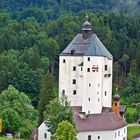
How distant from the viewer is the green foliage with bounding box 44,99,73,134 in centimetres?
6662

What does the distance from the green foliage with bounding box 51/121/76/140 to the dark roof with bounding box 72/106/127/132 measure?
20.1 feet

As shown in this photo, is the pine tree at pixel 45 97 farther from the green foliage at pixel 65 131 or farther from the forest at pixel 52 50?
the forest at pixel 52 50

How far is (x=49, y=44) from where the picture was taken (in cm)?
12331

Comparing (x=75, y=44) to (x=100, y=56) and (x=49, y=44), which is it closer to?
(x=100, y=56)

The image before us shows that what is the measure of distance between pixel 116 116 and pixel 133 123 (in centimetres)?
1761

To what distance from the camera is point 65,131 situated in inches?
2467

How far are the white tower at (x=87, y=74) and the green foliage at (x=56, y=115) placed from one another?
8.18 m

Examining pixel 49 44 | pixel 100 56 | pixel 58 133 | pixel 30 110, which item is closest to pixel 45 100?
pixel 30 110

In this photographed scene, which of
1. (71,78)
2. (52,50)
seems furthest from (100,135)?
(52,50)

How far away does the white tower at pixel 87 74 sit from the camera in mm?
75625

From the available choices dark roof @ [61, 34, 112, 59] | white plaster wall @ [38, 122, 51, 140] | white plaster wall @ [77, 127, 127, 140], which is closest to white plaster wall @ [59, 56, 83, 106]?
dark roof @ [61, 34, 112, 59]

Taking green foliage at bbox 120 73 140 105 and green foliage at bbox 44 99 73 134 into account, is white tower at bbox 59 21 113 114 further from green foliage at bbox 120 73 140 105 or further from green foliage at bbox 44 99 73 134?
green foliage at bbox 120 73 140 105

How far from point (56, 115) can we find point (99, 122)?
22.9 feet

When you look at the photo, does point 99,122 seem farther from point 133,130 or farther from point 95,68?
point 133,130
